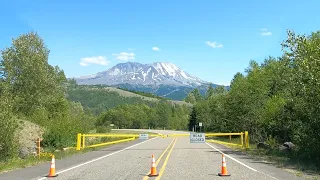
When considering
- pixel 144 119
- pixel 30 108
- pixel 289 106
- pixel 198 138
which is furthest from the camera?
pixel 144 119

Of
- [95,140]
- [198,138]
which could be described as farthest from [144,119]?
[198,138]

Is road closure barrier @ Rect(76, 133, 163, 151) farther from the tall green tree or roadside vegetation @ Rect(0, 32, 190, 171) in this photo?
the tall green tree

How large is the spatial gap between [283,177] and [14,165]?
11474 millimetres

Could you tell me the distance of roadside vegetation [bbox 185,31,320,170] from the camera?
18969mm

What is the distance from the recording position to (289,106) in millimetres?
28062

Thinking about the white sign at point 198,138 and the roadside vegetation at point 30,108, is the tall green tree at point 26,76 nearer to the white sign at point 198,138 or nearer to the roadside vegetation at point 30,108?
the roadside vegetation at point 30,108

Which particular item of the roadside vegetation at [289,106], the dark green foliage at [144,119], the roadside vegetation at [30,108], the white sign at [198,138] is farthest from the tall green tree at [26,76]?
the dark green foliage at [144,119]

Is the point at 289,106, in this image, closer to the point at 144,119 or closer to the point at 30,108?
the point at 30,108

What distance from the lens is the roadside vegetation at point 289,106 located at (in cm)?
1897

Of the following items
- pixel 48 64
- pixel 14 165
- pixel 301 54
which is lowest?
pixel 14 165

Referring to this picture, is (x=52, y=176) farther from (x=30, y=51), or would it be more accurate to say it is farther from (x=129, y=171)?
(x=30, y=51)

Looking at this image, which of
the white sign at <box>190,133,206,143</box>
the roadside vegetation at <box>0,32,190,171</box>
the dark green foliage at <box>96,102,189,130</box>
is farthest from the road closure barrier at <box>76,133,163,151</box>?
the dark green foliage at <box>96,102,189,130</box>

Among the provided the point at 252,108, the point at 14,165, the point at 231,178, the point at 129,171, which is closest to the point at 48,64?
the point at 252,108

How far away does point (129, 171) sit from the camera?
561 inches
